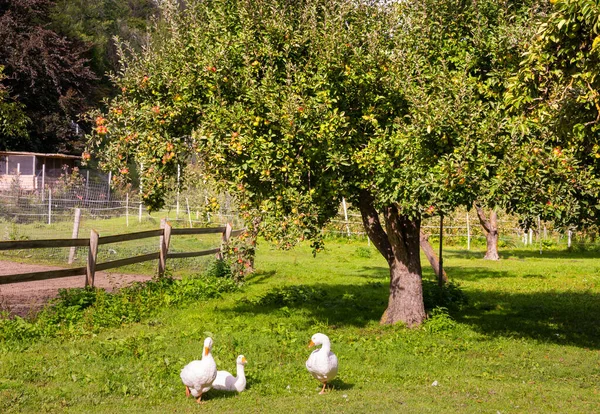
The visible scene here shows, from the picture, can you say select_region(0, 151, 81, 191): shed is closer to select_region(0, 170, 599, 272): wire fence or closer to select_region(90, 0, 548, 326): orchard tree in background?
select_region(0, 170, 599, 272): wire fence

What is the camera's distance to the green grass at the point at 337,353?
31.6 feet

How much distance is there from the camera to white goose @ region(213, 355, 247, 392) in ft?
32.7

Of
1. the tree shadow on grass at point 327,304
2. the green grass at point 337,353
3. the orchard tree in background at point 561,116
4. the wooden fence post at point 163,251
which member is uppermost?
the orchard tree in background at point 561,116

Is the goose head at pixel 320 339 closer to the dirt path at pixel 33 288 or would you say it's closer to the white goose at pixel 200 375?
the white goose at pixel 200 375

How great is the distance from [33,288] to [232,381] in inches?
378

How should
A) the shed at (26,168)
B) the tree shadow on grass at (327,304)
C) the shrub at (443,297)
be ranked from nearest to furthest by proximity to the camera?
1. the tree shadow on grass at (327,304)
2. the shrub at (443,297)
3. the shed at (26,168)

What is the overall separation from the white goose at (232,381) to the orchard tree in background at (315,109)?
306cm

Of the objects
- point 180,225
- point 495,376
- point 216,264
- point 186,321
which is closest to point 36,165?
point 180,225

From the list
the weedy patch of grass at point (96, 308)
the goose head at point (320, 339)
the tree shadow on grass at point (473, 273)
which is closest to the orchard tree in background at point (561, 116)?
the goose head at point (320, 339)

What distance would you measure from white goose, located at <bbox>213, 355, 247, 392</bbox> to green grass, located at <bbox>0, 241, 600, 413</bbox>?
12 cm

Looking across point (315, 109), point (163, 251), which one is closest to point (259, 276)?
point (163, 251)

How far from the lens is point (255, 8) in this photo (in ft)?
45.5

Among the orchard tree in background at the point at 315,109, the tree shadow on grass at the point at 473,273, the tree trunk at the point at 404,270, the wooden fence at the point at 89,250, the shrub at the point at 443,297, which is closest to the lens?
the orchard tree in background at the point at 315,109

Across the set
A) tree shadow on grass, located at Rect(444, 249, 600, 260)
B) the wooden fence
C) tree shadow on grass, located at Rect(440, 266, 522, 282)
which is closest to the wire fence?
tree shadow on grass, located at Rect(444, 249, 600, 260)
